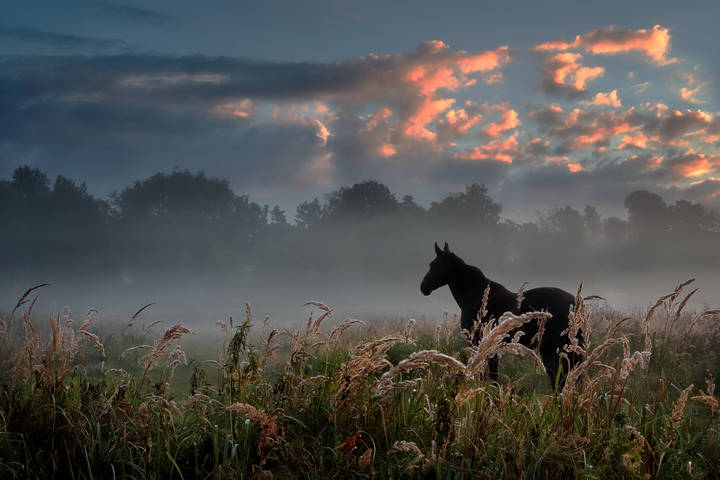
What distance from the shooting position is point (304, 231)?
64.5 metres

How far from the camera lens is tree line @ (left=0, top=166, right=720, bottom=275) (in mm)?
56156

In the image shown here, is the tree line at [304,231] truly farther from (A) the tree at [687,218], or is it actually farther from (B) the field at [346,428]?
(B) the field at [346,428]

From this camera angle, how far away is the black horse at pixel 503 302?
859 centimetres

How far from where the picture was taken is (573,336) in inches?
132

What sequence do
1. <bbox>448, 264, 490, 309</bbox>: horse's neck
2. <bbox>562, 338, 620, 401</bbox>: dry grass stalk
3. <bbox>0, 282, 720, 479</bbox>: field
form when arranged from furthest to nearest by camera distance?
<bbox>448, 264, 490, 309</bbox>: horse's neck, <bbox>0, 282, 720, 479</bbox>: field, <bbox>562, 338, 620, 401</bbox>: dry grass stalk

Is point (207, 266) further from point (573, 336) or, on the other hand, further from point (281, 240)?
point (573, 336)

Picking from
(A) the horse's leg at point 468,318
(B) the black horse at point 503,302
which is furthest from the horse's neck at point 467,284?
(A) the horse's leg at point 468,318

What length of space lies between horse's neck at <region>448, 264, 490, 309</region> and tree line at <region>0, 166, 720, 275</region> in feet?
152

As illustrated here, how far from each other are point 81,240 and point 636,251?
236ft

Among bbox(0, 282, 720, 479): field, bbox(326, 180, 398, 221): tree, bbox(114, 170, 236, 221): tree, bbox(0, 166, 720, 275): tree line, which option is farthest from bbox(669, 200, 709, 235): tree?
bbox(0, 282, 720, 479): field

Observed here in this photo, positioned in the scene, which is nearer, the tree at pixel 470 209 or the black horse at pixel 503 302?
the black horse at pixel 503 302

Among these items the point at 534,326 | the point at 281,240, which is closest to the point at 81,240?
the point at 281,240

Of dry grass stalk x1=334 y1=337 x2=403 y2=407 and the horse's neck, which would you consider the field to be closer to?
dry grass stalk x1=334 y1=337 x2=403 y2=407

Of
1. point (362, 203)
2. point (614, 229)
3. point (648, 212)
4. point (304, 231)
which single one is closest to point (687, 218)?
point (648, 212)
